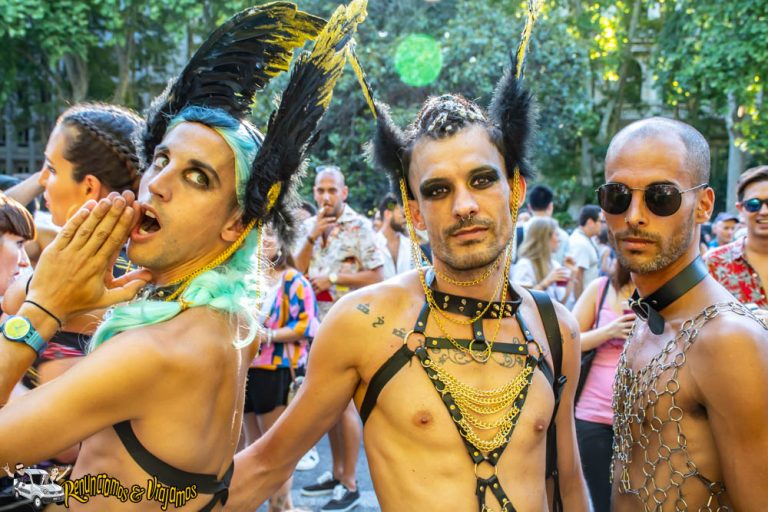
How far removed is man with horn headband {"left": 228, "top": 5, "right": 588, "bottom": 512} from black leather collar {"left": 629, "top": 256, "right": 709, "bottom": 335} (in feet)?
1.04

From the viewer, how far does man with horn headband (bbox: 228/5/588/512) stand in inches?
90.7

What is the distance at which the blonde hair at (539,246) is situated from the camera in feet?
21.6

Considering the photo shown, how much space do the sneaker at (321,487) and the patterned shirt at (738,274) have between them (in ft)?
10.9

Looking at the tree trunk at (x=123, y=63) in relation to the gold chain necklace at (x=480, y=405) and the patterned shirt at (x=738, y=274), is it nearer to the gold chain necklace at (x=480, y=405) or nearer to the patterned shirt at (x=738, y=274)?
the patterned shirt at (x=738, y=274)

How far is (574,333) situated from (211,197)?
1484 mm

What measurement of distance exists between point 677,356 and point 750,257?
Result: 2.36m

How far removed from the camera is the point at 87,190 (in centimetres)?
279

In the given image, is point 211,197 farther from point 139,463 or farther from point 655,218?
point 655,218

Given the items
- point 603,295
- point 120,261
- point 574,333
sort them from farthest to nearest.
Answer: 1. point 603,295
2. point 120,261
3. point 574,333

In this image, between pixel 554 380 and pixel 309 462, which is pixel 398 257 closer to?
pixel 309 462

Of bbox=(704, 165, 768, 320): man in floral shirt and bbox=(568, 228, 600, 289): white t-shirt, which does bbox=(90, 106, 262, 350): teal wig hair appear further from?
bbox=(568, 228, 600, 289): white t-shirt

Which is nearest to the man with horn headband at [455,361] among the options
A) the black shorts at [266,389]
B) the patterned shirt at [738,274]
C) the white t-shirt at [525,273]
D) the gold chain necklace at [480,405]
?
the gold chain necklace at [480,405]

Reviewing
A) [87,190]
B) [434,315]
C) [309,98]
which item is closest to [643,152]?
[434,315]

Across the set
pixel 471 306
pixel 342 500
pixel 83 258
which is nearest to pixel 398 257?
pixel 342 500
